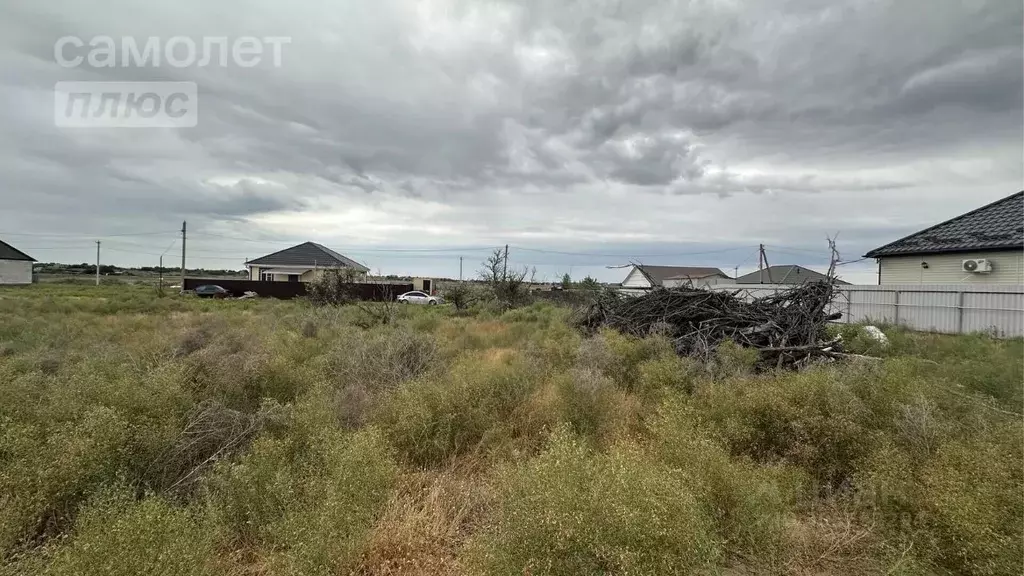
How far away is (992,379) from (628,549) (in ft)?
19.9

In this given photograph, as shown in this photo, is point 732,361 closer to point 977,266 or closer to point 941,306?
point 941,306

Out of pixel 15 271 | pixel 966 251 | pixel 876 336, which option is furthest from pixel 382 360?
pixel 15 271

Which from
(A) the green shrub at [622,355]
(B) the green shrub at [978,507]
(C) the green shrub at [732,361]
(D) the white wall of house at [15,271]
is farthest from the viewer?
(D) the white wall of house at [15,271]

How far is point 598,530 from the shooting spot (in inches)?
92.6

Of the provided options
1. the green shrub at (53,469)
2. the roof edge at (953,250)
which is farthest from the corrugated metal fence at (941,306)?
the green shrub at (53,469)

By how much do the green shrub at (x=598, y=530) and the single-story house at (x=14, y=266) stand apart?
58393 millimetres

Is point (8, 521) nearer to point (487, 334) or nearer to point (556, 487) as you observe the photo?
point (556, 487)

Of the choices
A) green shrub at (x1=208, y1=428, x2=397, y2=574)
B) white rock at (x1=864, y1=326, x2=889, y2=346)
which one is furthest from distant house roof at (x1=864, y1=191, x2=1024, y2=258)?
green shrub at (x1=208, y1=428, x2=397, y2=574)

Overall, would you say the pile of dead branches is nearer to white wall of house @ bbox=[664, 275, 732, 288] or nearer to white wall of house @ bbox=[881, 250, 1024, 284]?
white wall of house @ bbox=[664, 275, 732, 288]

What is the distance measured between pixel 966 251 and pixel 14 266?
218ft

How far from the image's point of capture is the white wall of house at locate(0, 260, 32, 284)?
136 feet

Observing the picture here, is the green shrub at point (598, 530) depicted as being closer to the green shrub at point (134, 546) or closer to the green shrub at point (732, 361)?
the green shrub at point (134, 546)

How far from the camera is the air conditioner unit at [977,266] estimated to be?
1271 centimetres

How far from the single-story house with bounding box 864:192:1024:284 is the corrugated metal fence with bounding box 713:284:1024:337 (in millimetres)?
1745
